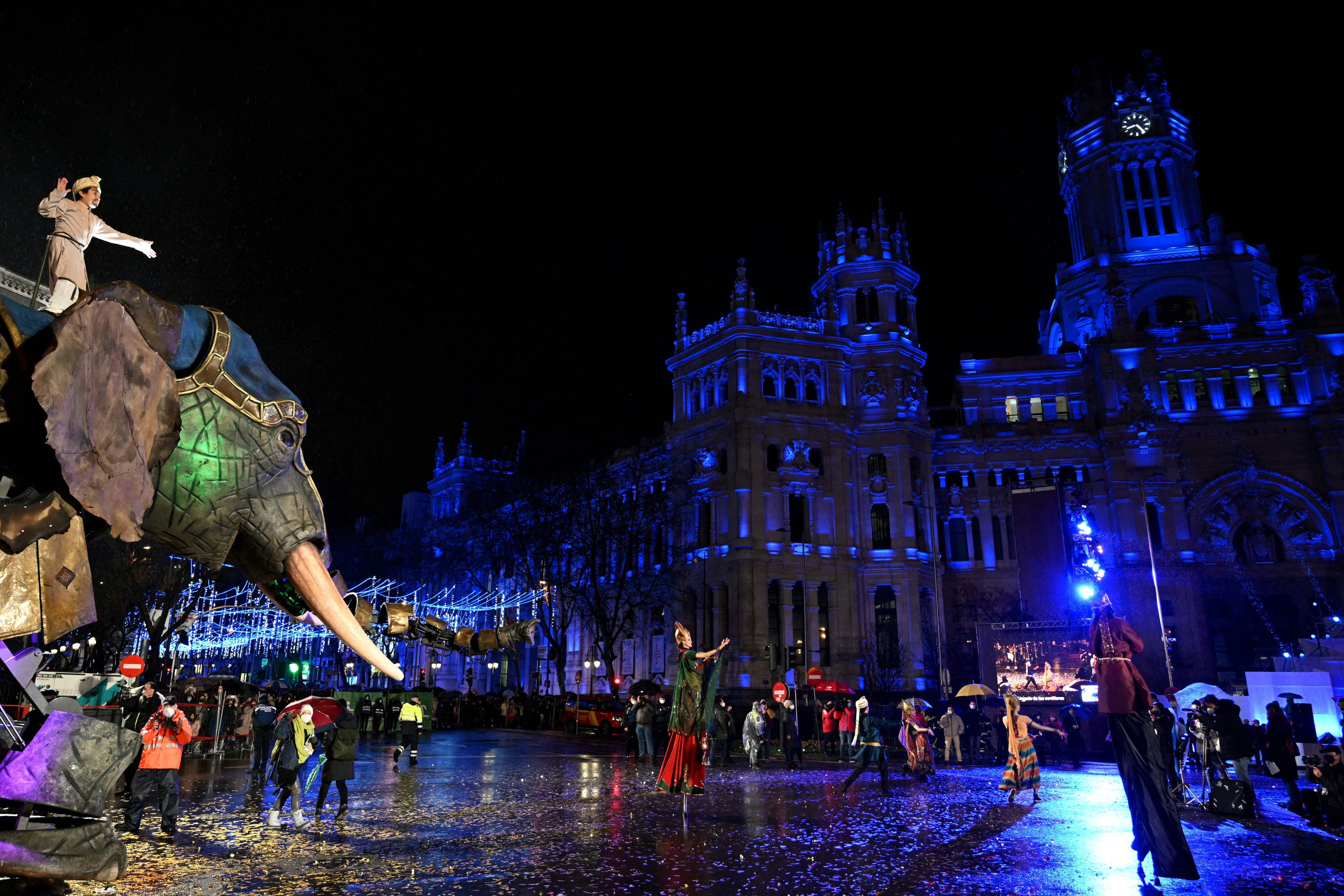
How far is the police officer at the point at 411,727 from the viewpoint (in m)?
17.4

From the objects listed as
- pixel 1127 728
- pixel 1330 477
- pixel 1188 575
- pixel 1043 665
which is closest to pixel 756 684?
pixel 1043 665

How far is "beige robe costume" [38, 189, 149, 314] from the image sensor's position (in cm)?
370

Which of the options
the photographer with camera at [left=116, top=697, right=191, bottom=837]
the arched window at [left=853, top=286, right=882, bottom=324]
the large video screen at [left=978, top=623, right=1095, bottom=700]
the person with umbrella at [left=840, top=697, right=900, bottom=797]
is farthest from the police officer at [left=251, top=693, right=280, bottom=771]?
the arched window at [left=853, top=286, right=882, bottom=324]

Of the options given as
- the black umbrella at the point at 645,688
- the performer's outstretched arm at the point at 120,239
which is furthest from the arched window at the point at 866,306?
the performer's outstretched arm at the point at 120,239

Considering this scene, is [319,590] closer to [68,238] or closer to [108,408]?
[108,408]

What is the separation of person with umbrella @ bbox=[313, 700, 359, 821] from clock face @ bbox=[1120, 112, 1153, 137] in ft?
227

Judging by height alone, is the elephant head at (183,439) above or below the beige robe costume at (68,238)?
below

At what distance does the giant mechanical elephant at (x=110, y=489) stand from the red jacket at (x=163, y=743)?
7.34 metres

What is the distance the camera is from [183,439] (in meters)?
3.18

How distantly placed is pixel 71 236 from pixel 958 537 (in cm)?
5547

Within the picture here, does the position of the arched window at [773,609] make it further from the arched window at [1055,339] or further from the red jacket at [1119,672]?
the red jacket at [1119,672]

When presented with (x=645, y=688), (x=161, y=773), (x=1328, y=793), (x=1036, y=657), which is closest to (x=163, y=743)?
(x=161, y=773)

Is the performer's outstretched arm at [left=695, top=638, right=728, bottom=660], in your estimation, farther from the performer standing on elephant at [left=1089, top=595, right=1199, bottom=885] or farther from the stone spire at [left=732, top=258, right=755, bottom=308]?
the stone spire at [left=732, top=258, right=755, bottom=308]

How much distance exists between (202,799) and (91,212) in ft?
39.8
